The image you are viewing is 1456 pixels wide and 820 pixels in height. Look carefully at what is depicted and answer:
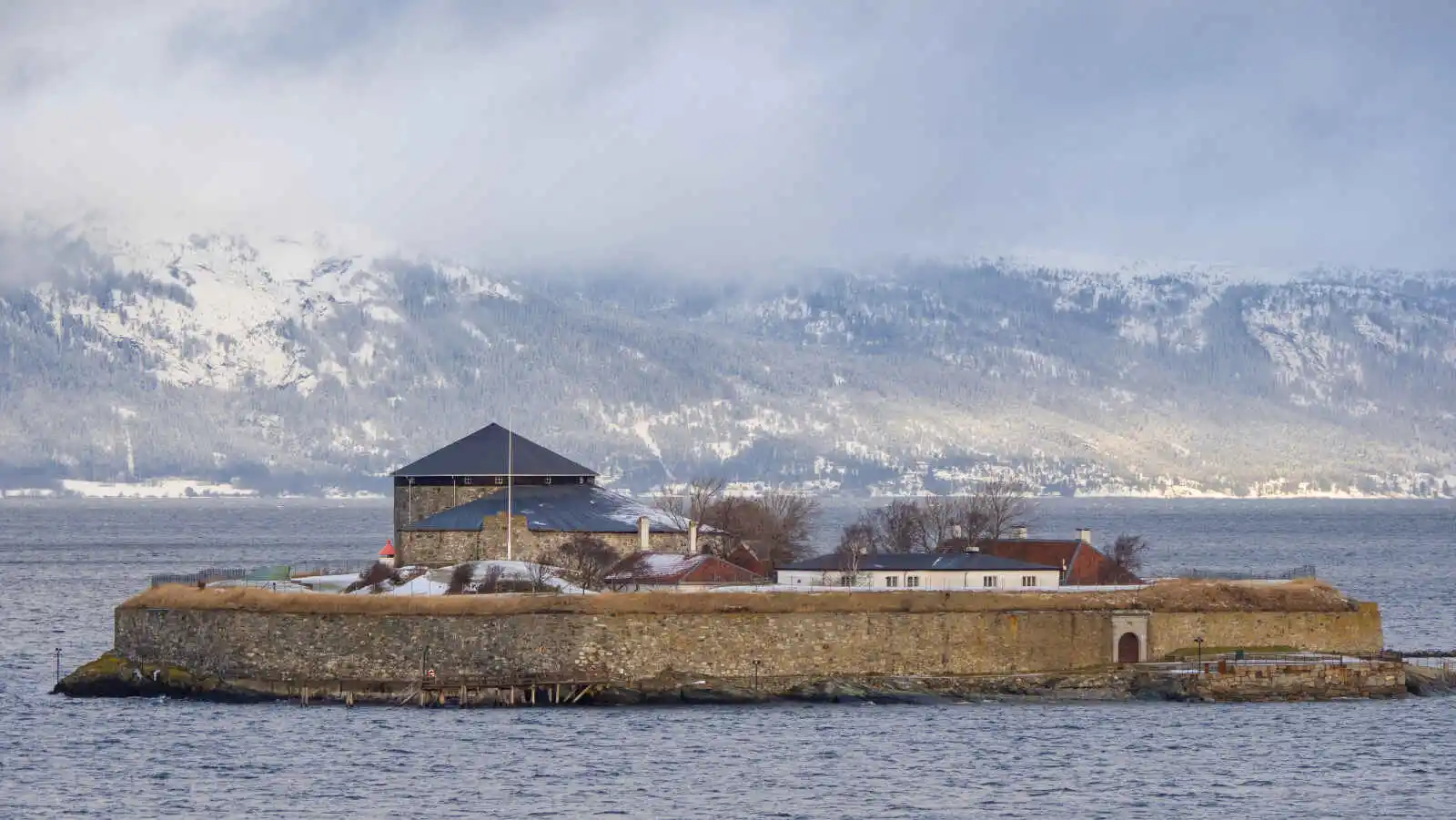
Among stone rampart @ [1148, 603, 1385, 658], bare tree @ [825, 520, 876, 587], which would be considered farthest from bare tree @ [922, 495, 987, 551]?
stone rampart @ [1148, 603, 1385, 658]

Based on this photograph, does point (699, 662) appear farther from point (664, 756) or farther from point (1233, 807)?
point (1233, 807)

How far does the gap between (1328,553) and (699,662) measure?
344 feet

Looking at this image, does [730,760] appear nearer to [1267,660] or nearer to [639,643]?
[639,643]

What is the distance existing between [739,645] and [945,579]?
382 inches

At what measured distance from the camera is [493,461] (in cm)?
9119

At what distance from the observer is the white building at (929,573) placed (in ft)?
254

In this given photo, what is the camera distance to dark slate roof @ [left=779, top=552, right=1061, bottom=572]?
78.1m

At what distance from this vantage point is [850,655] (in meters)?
70.2

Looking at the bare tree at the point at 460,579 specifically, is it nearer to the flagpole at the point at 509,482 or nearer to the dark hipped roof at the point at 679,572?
the dark hipped roof at the point at 679,572

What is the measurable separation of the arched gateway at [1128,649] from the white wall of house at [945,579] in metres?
4.86

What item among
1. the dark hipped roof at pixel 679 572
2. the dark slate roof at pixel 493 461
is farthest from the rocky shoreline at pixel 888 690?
the dark slate roof at pixel 493 461

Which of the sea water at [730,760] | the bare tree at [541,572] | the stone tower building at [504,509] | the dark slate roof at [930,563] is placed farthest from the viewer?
the stone tower building at [504,509]

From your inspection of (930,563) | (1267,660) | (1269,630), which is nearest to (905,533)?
(930,563)

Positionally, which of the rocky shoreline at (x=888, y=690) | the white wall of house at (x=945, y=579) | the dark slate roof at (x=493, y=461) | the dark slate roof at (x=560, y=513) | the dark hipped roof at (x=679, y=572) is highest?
the dark slate roof at (x=493, y=461)
